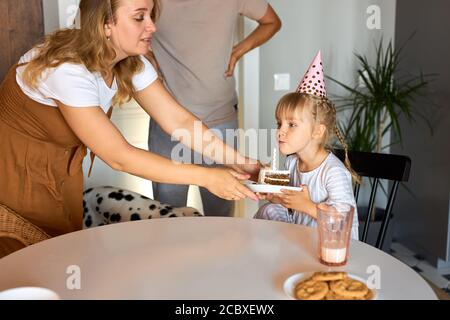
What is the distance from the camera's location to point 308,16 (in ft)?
11.4

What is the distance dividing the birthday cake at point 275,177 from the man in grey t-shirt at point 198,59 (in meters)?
0.87

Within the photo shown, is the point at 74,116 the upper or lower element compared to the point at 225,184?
upper

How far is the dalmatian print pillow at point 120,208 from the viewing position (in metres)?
2.39

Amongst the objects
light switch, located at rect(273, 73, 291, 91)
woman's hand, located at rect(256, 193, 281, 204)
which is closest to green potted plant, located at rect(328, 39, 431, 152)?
light switch, located at rect(273, 73, 291, 91)

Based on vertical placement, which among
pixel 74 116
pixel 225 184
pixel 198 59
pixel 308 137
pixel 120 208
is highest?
pixel 198 59

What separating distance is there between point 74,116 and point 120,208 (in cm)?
81

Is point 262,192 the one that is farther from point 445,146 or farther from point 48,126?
point 445,146

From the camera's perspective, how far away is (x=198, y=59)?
2.71 meters

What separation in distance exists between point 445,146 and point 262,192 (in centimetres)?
186

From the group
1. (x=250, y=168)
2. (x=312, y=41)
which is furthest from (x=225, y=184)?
(x=312, y=41)

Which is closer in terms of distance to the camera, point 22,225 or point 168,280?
point 168,280

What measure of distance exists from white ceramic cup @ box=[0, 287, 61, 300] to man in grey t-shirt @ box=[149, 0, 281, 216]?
164cm

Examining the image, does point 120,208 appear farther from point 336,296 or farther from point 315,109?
point 336,296
